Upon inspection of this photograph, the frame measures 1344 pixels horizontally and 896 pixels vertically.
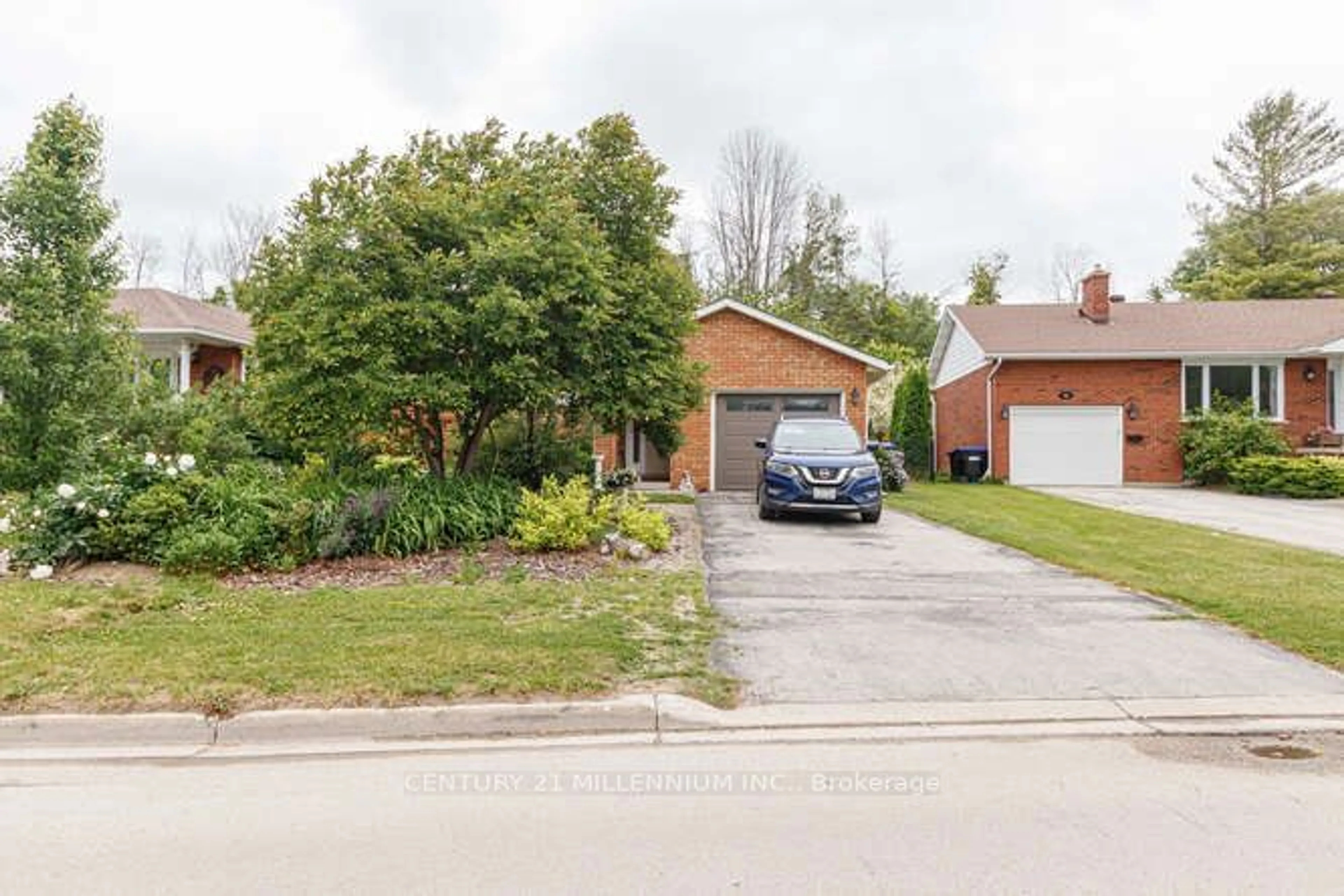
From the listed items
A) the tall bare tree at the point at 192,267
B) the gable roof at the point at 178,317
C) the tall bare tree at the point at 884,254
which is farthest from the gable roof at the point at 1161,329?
the tall bare tree at the point at 192,267

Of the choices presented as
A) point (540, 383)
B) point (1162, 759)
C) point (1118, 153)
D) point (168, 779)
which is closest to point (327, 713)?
point (168, 779)

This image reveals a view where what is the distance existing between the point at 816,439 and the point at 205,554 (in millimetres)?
8988

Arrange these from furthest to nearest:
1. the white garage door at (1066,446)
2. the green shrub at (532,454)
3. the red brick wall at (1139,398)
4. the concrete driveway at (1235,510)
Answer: the white garage door at (1066,446) < the red brick wall at (1139,398) < the green shrub at (532,454) < the concrete driveway at (1235,510)

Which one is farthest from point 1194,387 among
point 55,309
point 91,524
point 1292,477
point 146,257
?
point 146,257

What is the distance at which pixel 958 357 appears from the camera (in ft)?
80.3

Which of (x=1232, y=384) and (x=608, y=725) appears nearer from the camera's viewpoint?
(x=608, y=725)

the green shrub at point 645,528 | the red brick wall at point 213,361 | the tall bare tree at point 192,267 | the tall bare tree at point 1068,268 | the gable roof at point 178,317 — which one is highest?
the tall bare tree at point 1068,268

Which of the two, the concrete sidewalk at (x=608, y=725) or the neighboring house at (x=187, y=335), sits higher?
the neighboring house at (x=187, y=335)

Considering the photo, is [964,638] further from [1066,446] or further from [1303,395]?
[1303,395]

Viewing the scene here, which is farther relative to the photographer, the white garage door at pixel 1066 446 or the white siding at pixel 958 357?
the white siding at pixel 958 357

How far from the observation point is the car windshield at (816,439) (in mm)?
12742

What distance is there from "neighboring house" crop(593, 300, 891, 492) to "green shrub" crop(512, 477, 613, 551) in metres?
8.29

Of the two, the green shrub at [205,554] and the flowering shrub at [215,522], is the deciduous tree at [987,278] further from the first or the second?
the green shrub at [205,554]

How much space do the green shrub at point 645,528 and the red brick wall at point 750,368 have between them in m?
7.99
